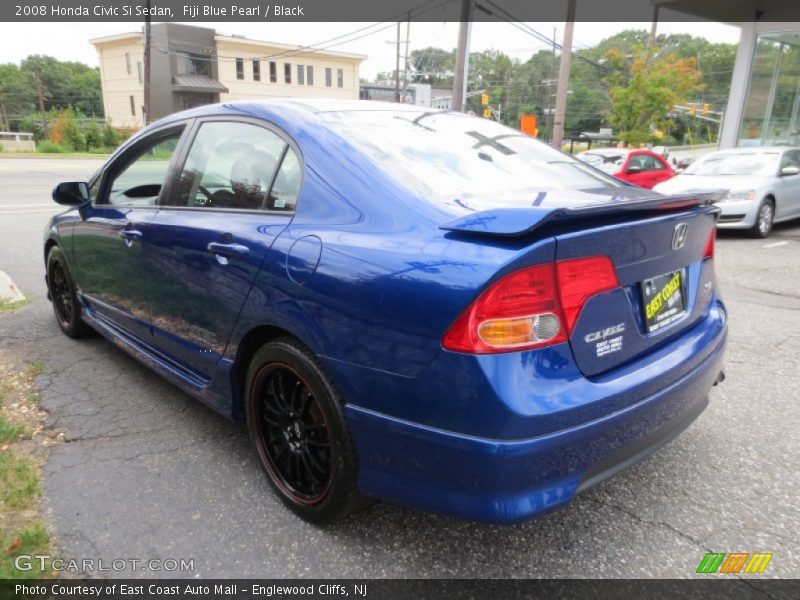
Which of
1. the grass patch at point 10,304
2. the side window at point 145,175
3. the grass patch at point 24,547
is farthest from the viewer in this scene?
the grass patch at point 10,304

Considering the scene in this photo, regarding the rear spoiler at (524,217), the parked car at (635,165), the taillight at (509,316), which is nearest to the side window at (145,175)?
the rear spoiler at (524,217)

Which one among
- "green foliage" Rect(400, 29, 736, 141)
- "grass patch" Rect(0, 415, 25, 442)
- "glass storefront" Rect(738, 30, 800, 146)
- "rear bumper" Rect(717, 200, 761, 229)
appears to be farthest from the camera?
"green foliage" Rect(400, 29, 736, 141)

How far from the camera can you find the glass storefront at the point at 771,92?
Answer: 1600 cm

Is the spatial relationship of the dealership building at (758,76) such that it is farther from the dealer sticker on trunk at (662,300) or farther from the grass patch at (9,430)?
the grass patch at (9,430)

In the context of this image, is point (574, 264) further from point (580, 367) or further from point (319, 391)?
point (319, 391)

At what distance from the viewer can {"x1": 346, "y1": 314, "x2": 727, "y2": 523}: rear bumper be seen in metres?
1.68

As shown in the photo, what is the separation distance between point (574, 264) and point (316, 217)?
3.21 ft

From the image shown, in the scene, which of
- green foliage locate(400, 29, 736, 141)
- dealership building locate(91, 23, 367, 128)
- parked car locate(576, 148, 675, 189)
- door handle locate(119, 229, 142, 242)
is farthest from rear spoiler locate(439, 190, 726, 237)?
green foliage locate(400, 29, 736, 141)

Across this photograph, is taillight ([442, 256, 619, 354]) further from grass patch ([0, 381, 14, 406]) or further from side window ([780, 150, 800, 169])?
side window ([780, 150, 800, 169])

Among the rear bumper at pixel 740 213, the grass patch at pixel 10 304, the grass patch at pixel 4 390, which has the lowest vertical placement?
the grass patch at pixel 10 304

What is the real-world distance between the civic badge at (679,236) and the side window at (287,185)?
4.75 ft

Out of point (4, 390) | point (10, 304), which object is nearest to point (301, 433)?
point (4, 390)

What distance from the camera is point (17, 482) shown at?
8.46 feet

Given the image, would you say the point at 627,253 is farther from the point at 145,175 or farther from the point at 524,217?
the point at 145,175
